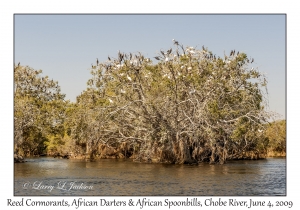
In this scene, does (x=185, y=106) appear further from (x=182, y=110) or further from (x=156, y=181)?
(x=156, y=181)

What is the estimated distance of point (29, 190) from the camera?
2077 centimetres

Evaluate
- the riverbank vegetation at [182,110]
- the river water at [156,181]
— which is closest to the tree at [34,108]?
the riverbank vegetation at [182,110]

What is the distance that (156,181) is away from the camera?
77.4 feet

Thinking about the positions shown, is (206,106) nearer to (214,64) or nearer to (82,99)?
(214,64)

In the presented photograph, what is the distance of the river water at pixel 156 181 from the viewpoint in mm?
20469

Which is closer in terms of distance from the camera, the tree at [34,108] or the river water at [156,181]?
the river water at [156,181]

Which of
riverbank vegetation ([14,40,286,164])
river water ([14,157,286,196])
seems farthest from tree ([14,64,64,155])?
river water ([14,157,286,196])

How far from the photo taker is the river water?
20.5 meters

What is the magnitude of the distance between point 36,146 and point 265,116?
885 inches

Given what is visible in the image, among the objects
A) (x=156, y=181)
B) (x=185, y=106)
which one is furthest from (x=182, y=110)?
(x=156, y=181)

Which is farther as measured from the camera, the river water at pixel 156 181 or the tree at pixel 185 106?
the tree at pixel 185 106

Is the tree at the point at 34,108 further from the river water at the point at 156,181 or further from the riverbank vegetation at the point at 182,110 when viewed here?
the river water at the point at 156,181

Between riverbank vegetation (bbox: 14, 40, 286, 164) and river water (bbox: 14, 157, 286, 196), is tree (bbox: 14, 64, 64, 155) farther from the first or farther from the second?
river water (bbox: 14, 157, 286, 196)
